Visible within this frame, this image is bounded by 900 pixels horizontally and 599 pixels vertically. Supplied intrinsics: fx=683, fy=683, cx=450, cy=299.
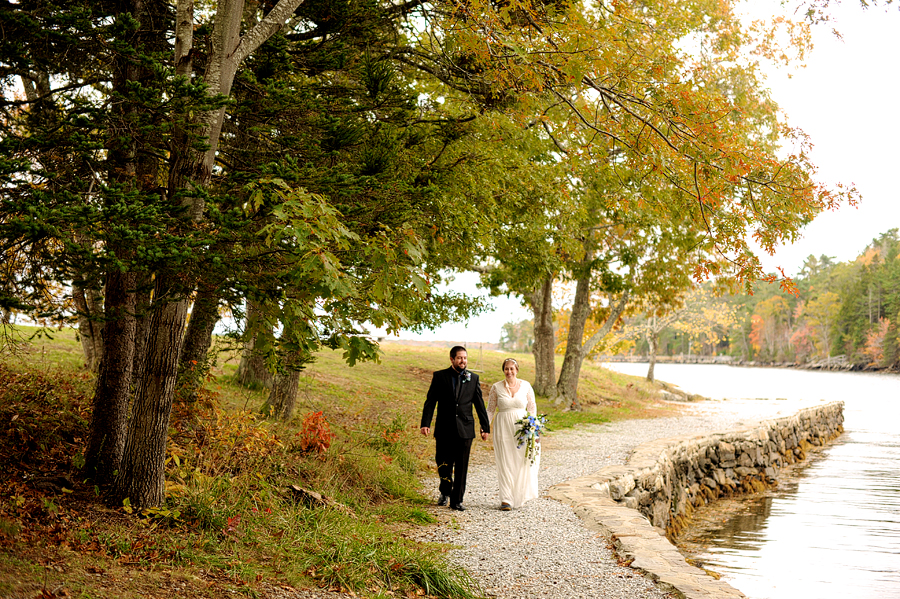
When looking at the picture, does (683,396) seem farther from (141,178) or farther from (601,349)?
(141,178)

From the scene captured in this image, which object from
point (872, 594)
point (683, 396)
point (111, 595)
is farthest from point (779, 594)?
point (683, 396)

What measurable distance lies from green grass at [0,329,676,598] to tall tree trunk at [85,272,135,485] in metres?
0.38

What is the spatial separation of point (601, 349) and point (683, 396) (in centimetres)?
888

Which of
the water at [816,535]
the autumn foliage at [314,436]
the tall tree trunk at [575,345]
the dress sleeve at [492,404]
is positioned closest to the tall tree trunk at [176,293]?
the autumn foliage at [314,436]

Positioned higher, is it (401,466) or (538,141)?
(538,141)

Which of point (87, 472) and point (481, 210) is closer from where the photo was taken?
point (87, 472)

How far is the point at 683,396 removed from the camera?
105 feet

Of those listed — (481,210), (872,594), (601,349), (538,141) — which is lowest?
(872,594)

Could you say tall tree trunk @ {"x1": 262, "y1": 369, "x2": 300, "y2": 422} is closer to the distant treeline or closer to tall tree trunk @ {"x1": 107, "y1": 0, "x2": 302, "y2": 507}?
tall tree trunk @ {"x1": 107, "y1": 0, "x2": 302, "y2": 507}

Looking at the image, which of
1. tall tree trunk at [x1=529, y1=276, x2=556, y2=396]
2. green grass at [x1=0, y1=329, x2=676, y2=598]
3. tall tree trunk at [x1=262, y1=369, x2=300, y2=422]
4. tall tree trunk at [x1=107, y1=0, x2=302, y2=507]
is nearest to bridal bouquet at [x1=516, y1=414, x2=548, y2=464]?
green grass at [x1=0, y1=329, x2=676, y2=598]

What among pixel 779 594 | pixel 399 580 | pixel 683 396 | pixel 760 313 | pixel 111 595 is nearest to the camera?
pixel 111 595

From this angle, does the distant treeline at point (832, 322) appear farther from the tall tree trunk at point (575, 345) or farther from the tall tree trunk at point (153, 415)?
the tall tree trunk at point (153, 415)

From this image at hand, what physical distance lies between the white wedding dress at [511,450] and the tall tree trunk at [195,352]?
12.1ft

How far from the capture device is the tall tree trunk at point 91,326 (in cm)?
790
